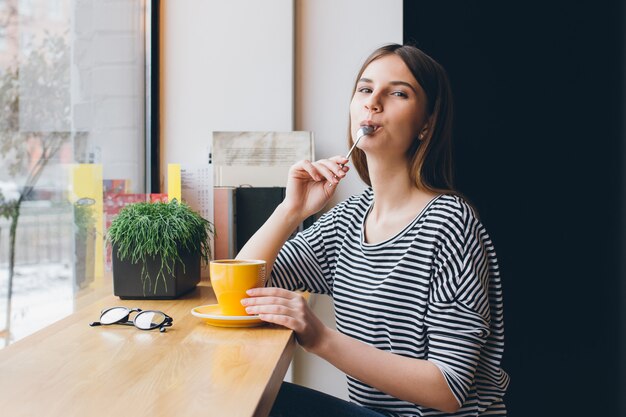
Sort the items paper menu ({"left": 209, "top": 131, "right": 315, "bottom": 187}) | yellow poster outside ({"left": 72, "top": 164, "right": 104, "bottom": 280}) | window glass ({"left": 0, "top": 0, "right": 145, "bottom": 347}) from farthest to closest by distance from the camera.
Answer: paper menu ({"left": 209, "top": 131, "right": 315, "bottom": 187}), yellow poster outside ({"left": 72, "top": 164, "right": 104, "bottom": 280}), window glass ({"left": 0, "top": 0, "right": 145, "bottom": 347})

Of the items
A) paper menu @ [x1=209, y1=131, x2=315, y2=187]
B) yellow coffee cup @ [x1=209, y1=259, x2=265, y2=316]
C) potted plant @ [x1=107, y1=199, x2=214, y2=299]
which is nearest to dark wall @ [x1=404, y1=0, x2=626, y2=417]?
paper menu @ [x1=209, y1=131, x2=315, y2=187]

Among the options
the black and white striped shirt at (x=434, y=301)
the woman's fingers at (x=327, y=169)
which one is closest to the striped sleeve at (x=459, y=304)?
the black and white striped shirt at (x=434, y=301)

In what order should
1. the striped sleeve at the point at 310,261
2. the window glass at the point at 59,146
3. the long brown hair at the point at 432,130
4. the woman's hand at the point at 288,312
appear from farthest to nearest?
the striped sleeve at the point at 310,261 → the long brown hair at the point at 432,130 → the window glass at the point at 59,146 → the woman's hand at the point at 288,312

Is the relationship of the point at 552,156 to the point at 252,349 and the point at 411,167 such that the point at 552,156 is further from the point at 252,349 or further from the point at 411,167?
the point at 252,349

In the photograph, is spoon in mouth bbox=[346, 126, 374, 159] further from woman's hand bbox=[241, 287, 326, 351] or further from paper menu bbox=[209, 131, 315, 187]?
paper menu bbox=[209, 131, 315, 187]

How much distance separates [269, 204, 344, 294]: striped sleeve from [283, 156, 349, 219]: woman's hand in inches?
2.2

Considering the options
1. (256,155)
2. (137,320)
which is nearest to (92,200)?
(256,155)

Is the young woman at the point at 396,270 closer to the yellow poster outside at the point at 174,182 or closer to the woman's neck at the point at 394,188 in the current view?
the woman's neck at the point at 394,188

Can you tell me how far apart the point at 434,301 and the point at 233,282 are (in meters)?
0.34

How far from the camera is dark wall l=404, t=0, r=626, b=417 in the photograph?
6.45ft

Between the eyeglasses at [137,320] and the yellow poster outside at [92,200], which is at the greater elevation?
the yellow poster outside at [92,200]

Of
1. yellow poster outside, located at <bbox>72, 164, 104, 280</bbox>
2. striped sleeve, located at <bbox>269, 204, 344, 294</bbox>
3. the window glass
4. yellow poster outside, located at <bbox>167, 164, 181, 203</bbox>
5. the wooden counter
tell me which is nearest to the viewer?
the wooden counter

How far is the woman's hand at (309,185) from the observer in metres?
1.37

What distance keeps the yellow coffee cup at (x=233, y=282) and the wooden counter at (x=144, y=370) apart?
43 mm
